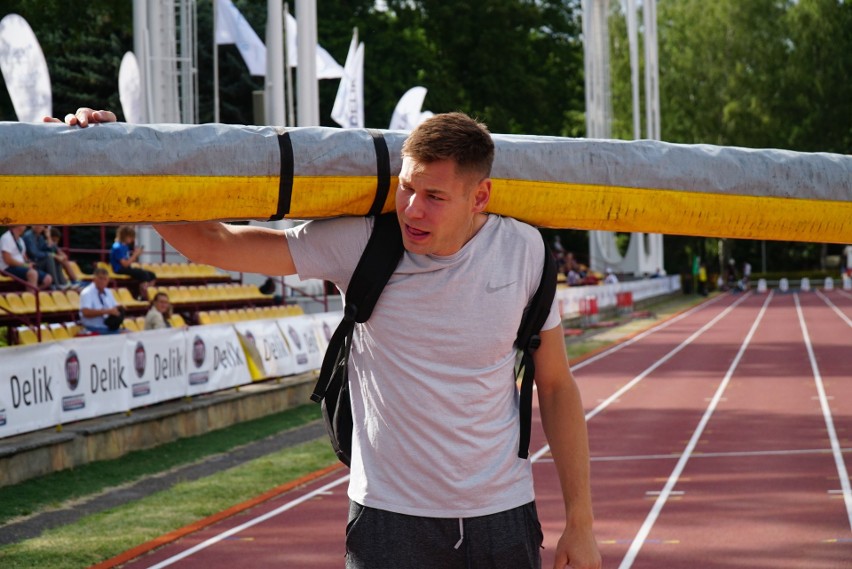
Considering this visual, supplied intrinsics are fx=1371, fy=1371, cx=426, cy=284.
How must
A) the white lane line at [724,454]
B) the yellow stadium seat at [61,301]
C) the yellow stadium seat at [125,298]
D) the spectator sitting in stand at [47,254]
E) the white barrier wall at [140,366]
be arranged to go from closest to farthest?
the white barrier wall at [140,366] < the white lane line at [724,454] < the yellow stadium seat at [61,301] < the spectator sitting in stand at [47,254] < the yellow stadium seat at [125,298]

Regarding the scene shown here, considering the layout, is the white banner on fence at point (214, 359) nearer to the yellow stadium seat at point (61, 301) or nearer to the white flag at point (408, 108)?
the yellow stadium seat at point (61, 301)

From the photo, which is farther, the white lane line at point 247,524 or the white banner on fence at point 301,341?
the white banner on fence at point 301,341

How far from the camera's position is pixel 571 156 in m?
3.59

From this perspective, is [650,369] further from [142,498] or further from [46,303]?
[142,498]

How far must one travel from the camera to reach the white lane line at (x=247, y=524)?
9570 millimetres

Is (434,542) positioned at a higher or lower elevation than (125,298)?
lower

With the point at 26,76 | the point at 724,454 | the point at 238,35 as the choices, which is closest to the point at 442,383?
the point at 724,454

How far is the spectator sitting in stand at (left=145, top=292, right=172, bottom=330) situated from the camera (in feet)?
54.9

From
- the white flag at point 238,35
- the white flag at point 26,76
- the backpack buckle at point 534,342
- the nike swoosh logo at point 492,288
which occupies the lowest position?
the backpack buckle at point 534,342

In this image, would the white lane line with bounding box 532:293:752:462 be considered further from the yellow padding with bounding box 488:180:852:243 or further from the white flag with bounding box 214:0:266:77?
the white flag with bounding box 214:0:266:77

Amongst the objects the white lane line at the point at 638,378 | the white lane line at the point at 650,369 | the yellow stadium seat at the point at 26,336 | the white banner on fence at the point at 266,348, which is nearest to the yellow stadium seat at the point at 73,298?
the white banner on fence at the point at 266,348

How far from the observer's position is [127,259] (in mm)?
19875

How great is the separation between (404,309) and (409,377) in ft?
0.52

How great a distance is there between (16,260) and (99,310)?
151cm
